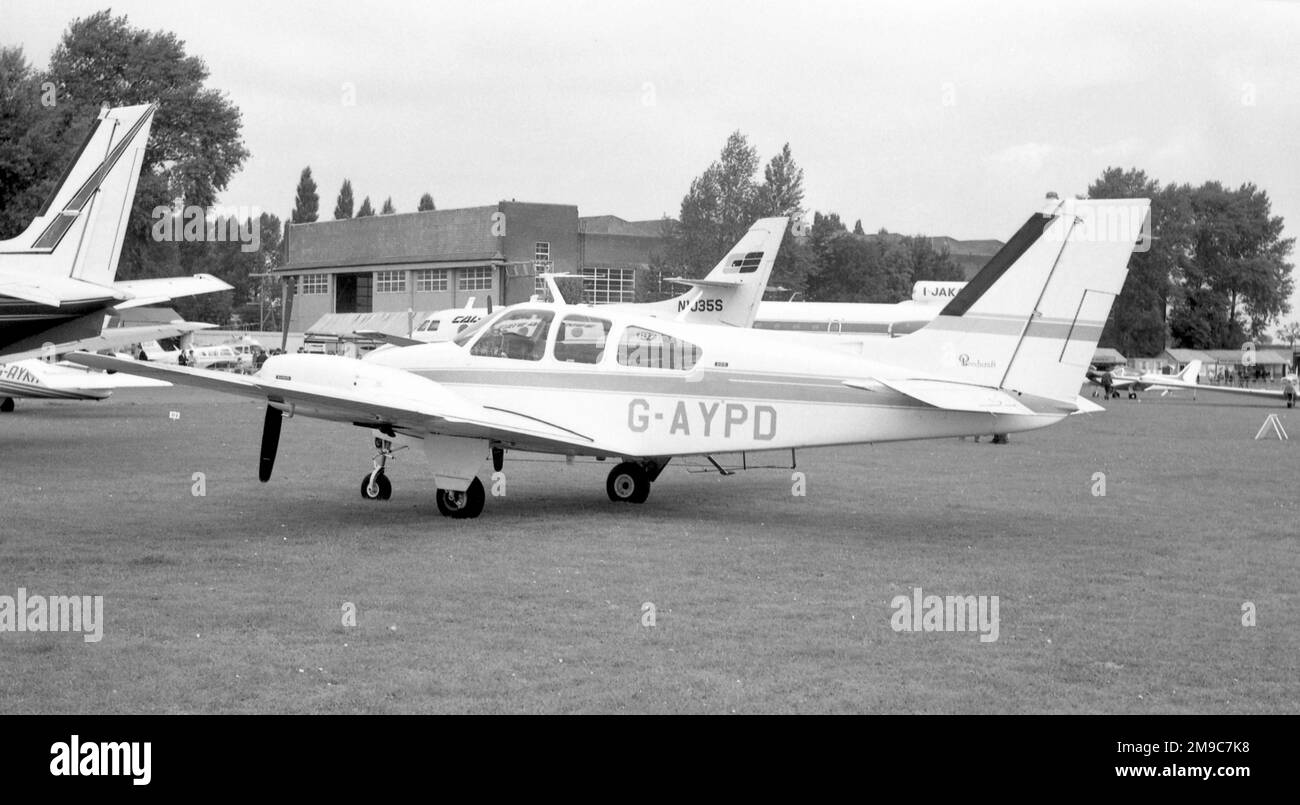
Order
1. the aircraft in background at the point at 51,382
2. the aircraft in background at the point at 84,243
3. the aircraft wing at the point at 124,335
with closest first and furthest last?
1. the aircraft in background at the point at 84,243
2. the aircraft wing at the point at 124,335
3. the aircraft in background at the point at 51,382

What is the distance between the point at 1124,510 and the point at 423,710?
11.7 meters

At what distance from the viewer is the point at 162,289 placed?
23047 millimetres

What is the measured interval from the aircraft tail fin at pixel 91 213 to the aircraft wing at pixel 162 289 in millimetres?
499

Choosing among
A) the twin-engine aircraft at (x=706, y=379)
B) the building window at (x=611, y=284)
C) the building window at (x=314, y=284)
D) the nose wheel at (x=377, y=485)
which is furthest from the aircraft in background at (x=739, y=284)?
the building window at (x=314, y=284)

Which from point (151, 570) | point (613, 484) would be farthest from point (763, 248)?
point (151, 570)

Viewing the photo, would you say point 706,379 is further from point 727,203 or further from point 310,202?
point 310,202

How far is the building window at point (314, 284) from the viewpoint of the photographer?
11588cm

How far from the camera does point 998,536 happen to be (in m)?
13.0

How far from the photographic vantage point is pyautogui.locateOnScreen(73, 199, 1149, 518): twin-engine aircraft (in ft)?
41.2

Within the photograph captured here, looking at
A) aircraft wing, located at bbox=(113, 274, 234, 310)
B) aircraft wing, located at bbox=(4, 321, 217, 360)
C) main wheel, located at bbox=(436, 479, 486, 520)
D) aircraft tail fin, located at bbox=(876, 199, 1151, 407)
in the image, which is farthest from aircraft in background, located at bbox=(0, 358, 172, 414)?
aircraft tail fin, located at bbox=(876, 199, 1151, 407)

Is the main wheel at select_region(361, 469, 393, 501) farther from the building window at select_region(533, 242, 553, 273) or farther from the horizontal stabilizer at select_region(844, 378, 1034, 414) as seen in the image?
the building window at select_region(533, 242, 553, 273)

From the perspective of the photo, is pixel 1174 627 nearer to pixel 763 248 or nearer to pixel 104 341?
pixel 104 341

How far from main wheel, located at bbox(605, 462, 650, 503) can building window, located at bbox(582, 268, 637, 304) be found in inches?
3491

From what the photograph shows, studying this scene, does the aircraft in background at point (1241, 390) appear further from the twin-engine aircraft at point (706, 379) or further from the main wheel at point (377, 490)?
the main wheel at point (377, 490)
